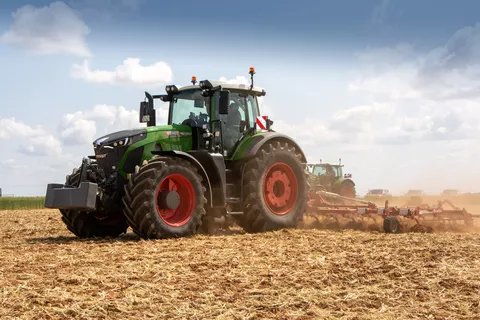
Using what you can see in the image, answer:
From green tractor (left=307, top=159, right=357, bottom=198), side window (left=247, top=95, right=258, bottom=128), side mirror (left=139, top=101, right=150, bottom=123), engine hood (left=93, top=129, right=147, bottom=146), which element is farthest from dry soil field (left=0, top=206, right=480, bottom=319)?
green tractor (left=307, top=159, right=357, bottom=198)

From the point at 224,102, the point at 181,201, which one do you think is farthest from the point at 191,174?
the point at 224,102

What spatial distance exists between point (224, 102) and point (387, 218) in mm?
4417

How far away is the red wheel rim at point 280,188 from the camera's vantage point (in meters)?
13.0

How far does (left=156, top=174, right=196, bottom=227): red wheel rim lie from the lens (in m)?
11.1

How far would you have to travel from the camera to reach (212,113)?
40.8 feet

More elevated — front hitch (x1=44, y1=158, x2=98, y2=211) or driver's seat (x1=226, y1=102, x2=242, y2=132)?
driver's seat (x1=226, y1=102, x2=242, y2=132)

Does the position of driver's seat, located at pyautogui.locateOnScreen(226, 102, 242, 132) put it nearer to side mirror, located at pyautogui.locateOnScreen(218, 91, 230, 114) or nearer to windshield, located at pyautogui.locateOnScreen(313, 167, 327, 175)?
side mirror, located at pyautogui.locateOnScreen(218, 91, 230, 114)

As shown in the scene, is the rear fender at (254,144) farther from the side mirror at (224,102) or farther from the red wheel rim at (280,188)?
the side mirror at (224,102)

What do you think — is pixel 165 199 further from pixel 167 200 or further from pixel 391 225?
pixel 391 225

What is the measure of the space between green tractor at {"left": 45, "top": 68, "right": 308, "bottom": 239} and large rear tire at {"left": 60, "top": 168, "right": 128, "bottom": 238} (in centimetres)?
2

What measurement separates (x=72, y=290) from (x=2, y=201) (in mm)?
30168

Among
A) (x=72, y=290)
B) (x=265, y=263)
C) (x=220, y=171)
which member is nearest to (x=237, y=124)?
(x=220, y=171)

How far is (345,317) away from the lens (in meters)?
5.44

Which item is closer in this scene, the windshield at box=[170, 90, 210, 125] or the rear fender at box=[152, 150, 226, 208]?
the rear fender at box=[152, 150, 226, 208]
